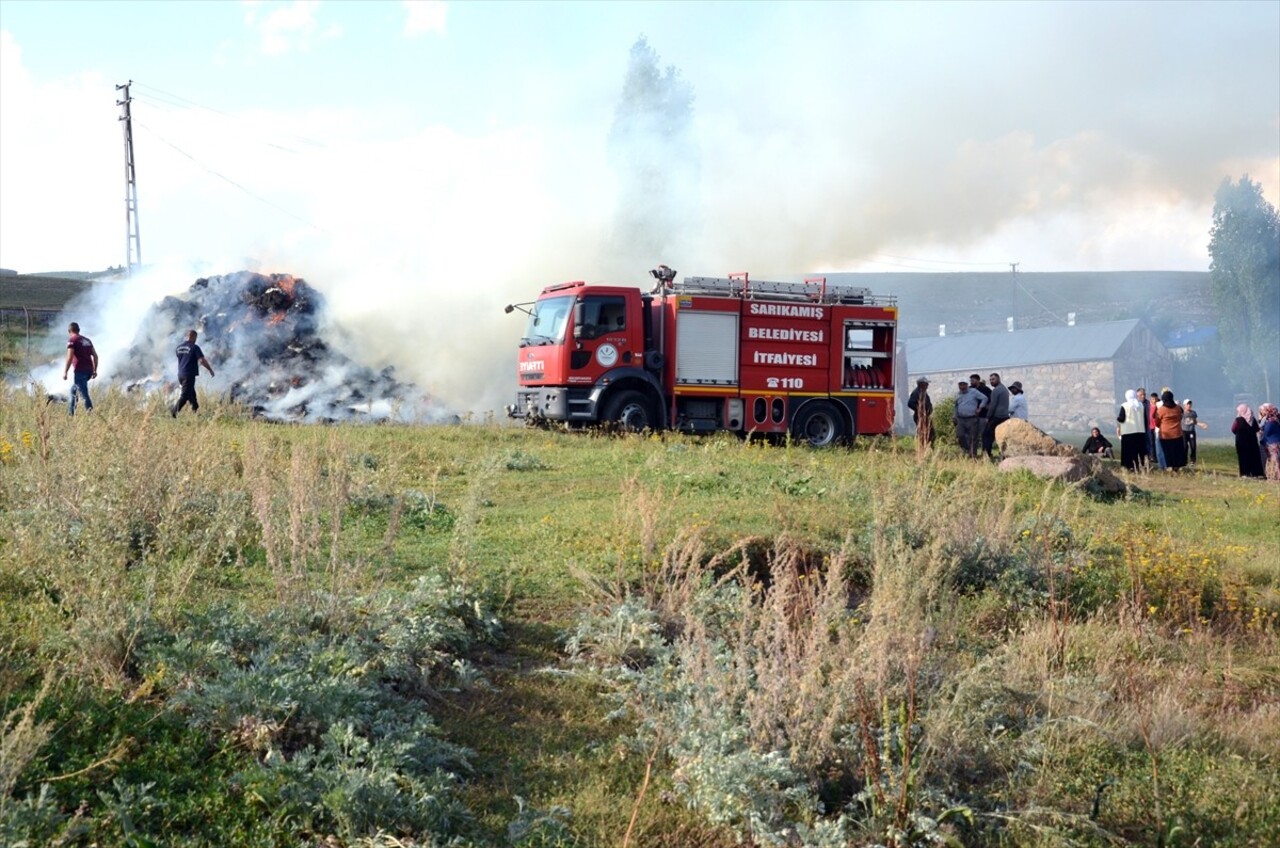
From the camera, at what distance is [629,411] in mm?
19828

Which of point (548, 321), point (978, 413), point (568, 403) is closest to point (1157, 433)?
point (978, 413)

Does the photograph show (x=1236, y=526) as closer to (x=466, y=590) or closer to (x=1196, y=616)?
(x=1196, y=616)

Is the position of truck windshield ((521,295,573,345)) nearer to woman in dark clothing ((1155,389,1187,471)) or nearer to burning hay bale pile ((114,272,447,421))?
burning hay bale pile ((114,272,447,421))

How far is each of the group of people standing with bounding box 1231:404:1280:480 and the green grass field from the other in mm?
11515

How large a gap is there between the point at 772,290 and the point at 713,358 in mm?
1959

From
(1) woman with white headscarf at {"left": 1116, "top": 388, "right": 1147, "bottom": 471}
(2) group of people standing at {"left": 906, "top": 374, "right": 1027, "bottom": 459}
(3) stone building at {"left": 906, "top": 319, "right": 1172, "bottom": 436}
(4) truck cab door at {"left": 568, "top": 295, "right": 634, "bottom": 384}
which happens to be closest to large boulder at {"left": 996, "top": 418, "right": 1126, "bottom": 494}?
(2) group of people standing at {"left": 906, "top": 374, "right": 1027, "bottom": 459}

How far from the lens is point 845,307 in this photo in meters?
21.8

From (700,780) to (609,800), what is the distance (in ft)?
1.30

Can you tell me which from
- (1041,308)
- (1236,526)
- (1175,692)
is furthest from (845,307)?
(1041,308)

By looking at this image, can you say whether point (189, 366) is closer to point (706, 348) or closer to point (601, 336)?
point (601, 336)

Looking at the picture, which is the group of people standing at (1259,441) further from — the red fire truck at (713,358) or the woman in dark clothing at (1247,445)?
the red fire truck at (713,358)

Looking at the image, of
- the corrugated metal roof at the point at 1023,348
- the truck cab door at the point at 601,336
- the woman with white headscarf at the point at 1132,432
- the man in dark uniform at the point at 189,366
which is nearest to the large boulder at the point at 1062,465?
the woman with white headscarf at the point at 1132,432

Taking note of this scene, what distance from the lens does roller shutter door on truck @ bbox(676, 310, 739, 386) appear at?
20500 millimetres

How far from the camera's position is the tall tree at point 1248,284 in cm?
5691
